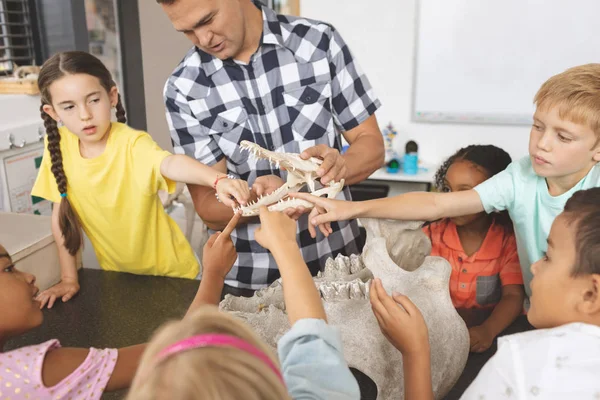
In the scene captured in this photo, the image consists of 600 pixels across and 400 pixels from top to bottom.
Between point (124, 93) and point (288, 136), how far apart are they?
246 centimetres

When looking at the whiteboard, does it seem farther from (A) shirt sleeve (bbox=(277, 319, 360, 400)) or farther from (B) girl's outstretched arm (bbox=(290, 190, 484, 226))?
(A) shirt sleeve (bbox=(277, 319, 360, 400))

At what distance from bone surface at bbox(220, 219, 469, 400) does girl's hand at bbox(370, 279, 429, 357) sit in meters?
0.11

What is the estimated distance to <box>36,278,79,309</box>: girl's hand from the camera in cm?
164

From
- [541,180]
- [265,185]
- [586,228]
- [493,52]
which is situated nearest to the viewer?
[586,228]

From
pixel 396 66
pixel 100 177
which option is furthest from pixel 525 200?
pixel 396 66

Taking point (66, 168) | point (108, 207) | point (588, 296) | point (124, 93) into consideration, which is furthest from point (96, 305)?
point (124, 93)

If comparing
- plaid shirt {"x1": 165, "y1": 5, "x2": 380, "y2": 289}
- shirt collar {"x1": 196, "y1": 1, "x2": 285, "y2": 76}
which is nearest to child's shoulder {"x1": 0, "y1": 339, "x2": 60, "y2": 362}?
plaid shirt {"x1": 165, "y1": 5, "x2": 380, "y2": 289}

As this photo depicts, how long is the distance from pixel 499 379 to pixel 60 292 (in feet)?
4.41

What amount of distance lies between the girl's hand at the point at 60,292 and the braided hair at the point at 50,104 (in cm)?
11

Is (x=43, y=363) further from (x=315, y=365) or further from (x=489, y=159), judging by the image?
(x=489, y=159)

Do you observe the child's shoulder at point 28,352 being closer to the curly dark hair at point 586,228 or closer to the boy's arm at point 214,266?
the boy's arm at point 214,266

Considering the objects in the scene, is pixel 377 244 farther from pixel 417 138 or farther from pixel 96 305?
pixel 417 138

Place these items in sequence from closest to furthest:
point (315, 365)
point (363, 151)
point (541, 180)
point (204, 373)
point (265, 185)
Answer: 1. point (204, 373)
2. point (315, 365)
3. point (541, 180)
4. point (265, 185)
5. point (363, 151)

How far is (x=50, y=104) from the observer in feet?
6.04
